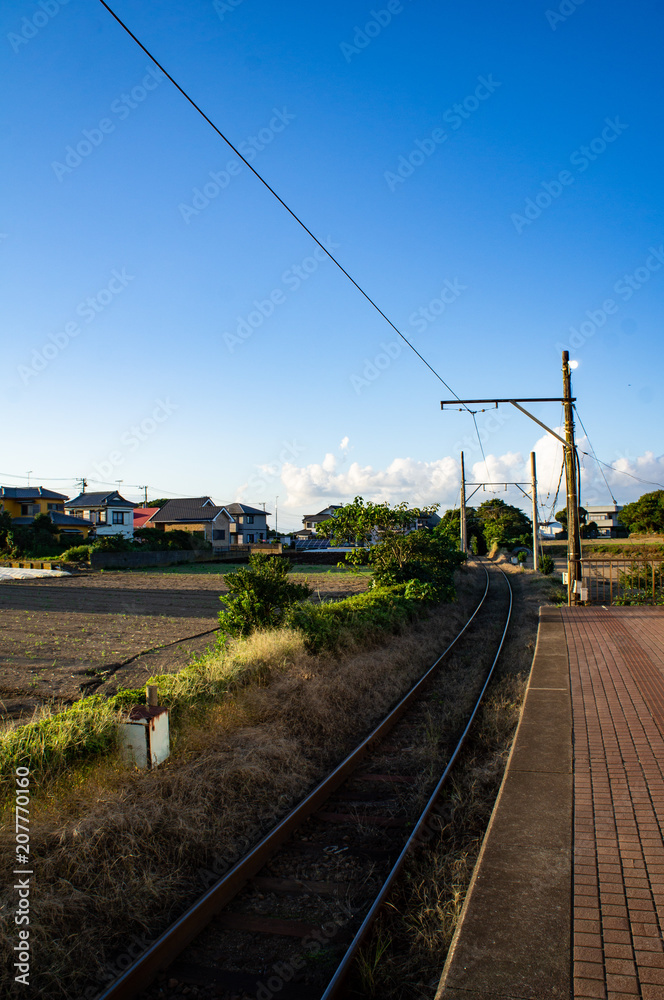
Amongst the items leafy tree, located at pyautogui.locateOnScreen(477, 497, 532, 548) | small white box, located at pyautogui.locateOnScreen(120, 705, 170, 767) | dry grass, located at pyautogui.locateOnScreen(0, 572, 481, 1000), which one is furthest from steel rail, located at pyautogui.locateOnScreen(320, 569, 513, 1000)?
leafy tree, located at pyautogui.locateOnScreen(477, 497, 532, 548)

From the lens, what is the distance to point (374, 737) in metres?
7.97

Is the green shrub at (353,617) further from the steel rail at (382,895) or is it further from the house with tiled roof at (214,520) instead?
the house with tiled roof at (214,520)

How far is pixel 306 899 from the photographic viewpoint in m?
4.59

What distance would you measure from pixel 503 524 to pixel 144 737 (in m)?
79.4

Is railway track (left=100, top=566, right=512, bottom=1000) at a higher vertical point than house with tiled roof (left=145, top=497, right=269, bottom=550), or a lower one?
lower

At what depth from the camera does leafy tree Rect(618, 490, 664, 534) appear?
63.7 meters

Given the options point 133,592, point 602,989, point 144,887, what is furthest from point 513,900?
point 133,592

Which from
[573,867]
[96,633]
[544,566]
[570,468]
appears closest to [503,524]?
[544,566]

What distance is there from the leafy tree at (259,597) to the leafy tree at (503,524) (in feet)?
203

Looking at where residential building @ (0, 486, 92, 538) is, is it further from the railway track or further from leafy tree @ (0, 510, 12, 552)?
the railway track

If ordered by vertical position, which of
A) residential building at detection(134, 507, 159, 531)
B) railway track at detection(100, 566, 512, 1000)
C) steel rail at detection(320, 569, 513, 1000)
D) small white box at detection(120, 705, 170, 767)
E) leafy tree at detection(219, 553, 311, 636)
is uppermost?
residential building at detection(134, 507, 159, 531)

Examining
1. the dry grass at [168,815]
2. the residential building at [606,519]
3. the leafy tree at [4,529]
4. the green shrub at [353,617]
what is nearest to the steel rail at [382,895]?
the dry grass at [168,815]

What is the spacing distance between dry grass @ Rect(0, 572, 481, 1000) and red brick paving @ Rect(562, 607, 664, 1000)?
2.75m

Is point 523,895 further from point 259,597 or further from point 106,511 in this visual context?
point 106,511
